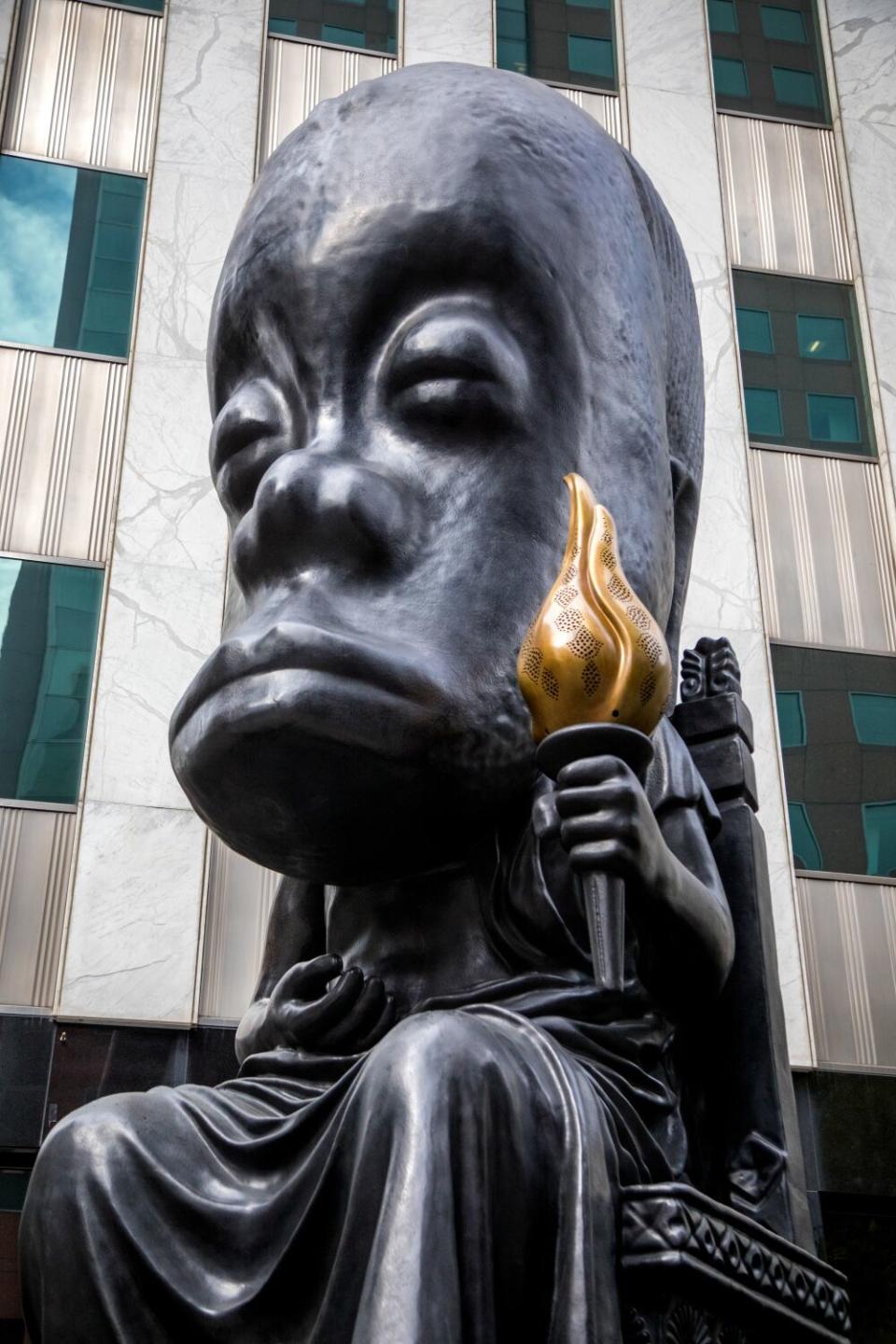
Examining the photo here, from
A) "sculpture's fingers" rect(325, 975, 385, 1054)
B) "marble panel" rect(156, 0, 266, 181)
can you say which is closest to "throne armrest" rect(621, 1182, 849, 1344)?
"sculpture's fingers" rect(325, 975, 385, 1054)

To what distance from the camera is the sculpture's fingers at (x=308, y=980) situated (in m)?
3.06

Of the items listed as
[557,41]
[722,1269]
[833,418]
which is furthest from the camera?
[557,41]

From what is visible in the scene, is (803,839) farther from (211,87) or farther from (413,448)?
(413,448)

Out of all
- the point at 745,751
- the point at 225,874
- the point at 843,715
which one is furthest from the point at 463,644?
the point at 843,715

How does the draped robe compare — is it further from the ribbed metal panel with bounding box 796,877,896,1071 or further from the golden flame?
the ribbed metal panel with bounding box 796,877,896,1071

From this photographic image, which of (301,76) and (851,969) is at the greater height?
(301,76)

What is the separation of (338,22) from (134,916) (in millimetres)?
7605

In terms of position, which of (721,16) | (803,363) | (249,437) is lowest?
(249,437)

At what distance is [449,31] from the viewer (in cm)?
1291

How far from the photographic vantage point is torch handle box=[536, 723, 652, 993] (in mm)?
2488

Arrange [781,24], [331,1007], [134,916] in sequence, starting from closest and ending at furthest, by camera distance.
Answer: [331,1007]
[134,916]
[781,24]

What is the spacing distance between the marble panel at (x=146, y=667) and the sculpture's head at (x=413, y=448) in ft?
21.5

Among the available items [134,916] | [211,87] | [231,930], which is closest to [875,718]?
[231,930]

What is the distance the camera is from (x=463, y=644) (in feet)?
9.80
